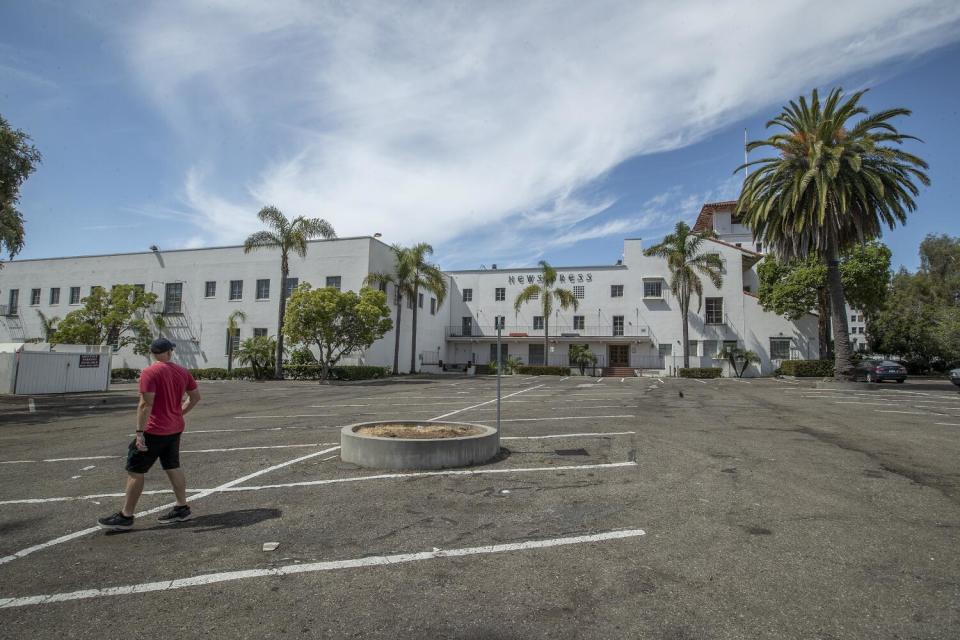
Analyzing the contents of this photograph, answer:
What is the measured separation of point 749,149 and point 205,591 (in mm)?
31216

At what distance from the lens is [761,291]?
1564 inches

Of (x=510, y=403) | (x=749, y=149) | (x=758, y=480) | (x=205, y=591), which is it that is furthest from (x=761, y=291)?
(x=205, y=591)

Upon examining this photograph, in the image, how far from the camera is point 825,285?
35000 mm

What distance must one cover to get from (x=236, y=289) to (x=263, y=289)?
244cm

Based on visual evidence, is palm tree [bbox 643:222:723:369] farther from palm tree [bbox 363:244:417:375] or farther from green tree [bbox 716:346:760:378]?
palm tree [bbox 363:244:417:375]

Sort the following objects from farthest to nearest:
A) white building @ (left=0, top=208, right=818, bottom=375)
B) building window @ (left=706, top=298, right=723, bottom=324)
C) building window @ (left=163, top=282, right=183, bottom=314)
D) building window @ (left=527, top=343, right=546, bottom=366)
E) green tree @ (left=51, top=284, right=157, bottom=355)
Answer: building window @ (left=527, top=343, right=546, bottom=366)
building window @ (left=706, top=298, right=723, bottom=324)
building window @ (left=163, top=282, right=183, bottom=314)
white building @ (left=0, top=208, right=818, bottom=375)
green tree @ (left=51, top=284, right=157, bottom=355)

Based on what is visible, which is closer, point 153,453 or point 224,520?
point 153,453

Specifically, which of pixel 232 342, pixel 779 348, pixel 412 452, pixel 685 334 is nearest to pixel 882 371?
pixel 779 348

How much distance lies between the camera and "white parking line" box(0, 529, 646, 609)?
11.3 ft

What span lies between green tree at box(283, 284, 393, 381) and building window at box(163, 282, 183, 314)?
1542 centimetres

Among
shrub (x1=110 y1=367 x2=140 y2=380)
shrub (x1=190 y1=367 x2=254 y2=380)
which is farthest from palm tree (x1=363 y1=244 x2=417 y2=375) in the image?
shrub (x1=110 y1=367 x2=140 y2=380)

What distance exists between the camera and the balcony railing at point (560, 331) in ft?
141

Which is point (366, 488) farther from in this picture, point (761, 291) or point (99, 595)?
point (761, 291)

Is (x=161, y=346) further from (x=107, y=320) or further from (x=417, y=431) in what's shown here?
(x=107, y=320)
